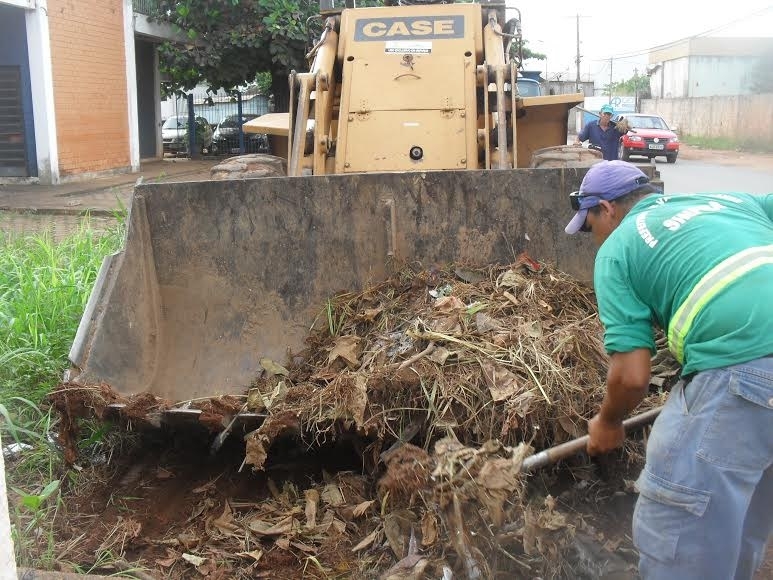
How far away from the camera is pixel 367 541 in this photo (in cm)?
328

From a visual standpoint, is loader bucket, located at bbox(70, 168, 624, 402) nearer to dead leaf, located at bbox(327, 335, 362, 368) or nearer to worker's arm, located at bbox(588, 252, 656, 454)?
dead leaf, located at bbox(327, 335, 362, 368)

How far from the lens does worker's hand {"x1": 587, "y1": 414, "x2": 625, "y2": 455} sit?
2553mm

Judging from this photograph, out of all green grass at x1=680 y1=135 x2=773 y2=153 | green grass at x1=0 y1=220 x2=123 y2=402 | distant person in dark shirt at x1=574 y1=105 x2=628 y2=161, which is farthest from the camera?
green grass at x1=680 y1=135 x2=773 y2=153

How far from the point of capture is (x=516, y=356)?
357cm

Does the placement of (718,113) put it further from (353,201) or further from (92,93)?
(353,201)

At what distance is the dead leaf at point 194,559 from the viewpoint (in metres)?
3.24

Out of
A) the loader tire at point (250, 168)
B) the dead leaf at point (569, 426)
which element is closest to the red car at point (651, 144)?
the loader tire at point (250, 168)

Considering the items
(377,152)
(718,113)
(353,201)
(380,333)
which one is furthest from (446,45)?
(718,113)

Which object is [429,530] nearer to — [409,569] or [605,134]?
[409,569]

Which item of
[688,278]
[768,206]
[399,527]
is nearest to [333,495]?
[399,527]

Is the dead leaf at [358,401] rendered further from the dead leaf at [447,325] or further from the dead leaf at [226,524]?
the dead leaf at [226,524]

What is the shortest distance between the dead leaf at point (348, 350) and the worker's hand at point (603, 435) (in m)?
1.52

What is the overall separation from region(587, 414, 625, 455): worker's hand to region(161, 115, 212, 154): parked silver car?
21566mm

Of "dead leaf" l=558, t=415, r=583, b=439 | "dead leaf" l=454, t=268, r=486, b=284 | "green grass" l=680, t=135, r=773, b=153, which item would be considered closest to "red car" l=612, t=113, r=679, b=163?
"green grass" l=680, t=135, r=773, b=153
